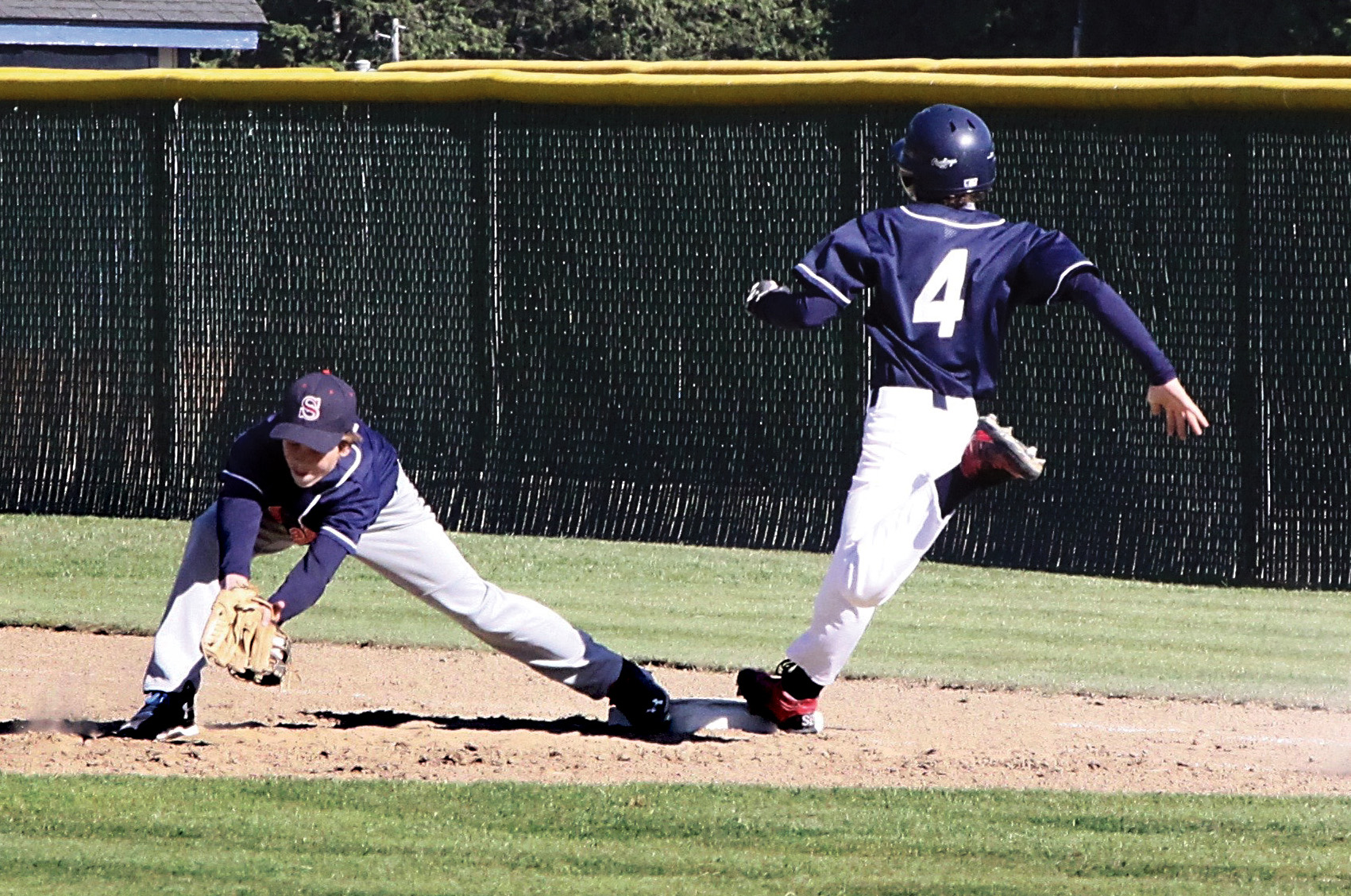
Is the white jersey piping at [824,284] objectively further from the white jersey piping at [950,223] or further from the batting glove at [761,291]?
the white jersey piping at [950,223]

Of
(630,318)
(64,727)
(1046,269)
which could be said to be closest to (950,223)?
(1046,269)

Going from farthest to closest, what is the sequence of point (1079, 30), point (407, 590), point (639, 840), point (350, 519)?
point (1079, 30) < point (407, 590) < point (350, 519) < point (639, 840)

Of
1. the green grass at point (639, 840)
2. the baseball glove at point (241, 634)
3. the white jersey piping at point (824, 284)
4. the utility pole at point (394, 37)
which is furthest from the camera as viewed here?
the utility pole at point (394, 37)

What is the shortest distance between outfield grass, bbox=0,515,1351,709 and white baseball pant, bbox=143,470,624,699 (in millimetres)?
1834

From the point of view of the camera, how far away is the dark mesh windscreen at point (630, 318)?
9.95 meters

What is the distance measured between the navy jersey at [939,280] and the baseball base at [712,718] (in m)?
1.29

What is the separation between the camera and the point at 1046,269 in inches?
245

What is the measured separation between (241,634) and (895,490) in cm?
192

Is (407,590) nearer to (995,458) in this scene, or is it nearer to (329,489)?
(329,489)

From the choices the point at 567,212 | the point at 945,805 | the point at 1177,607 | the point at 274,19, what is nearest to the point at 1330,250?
the point at 1177,607

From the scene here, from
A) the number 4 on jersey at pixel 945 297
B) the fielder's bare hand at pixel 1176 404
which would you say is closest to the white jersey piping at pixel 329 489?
the number 4 on jersey at pixel 945 297

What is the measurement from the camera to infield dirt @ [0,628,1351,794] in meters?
6.31

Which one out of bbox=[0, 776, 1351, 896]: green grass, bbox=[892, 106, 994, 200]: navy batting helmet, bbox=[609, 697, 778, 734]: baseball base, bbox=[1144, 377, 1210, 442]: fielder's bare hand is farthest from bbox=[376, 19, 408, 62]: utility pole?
bbox=[0, 776, 1351, 896]: green grass

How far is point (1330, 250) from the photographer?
9758 mm
